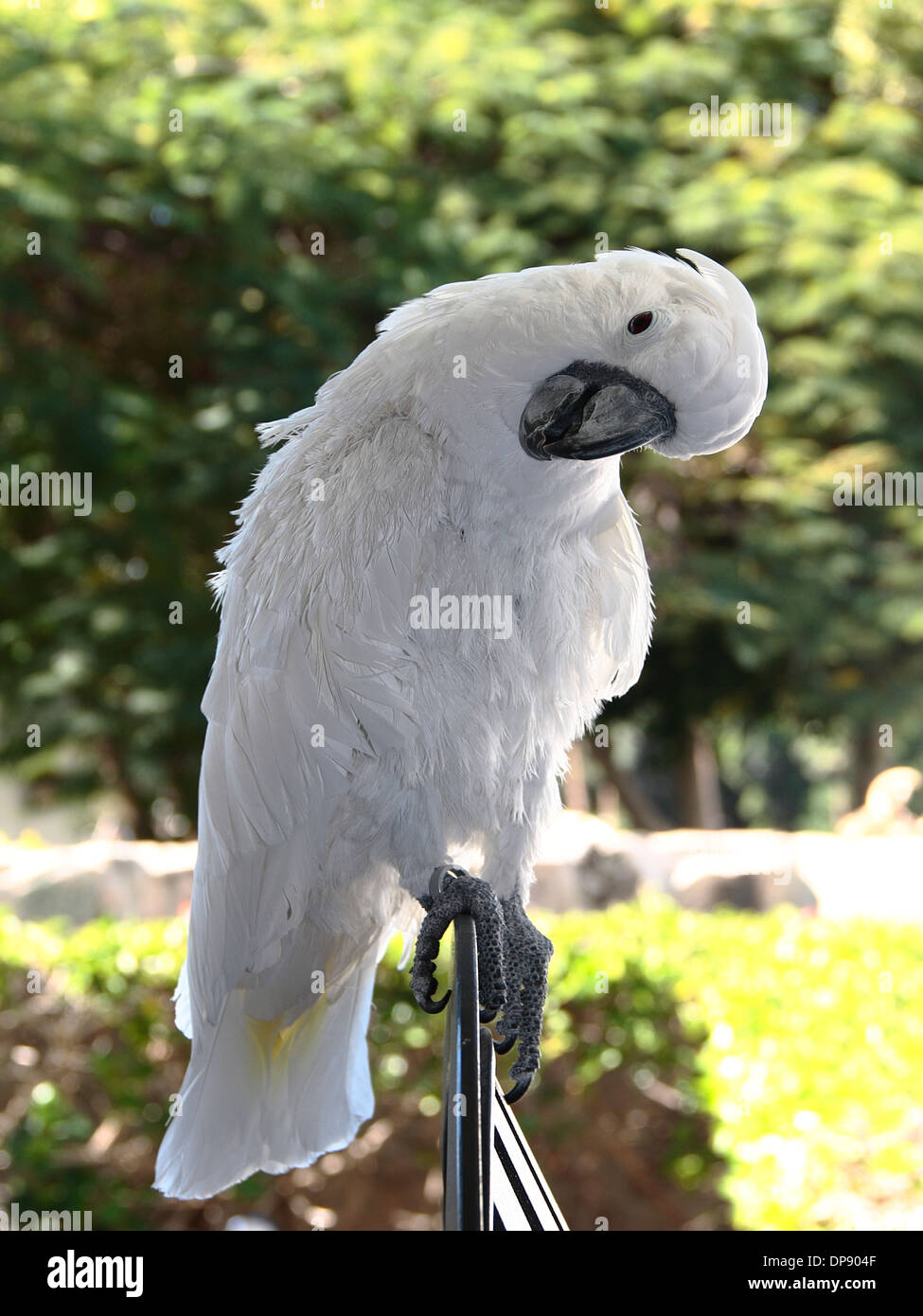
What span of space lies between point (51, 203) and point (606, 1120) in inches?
148

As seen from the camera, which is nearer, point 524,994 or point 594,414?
point 594,414

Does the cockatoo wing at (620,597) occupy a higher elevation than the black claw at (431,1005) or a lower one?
higher

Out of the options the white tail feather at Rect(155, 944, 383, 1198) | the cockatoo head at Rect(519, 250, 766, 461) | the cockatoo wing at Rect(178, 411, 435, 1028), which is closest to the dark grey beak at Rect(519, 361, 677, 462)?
the cockatoo head at Rect(519, 250, 766, 461)

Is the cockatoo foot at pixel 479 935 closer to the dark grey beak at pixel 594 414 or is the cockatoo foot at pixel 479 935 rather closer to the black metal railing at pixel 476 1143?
the black metal railing at pixel 476 1143

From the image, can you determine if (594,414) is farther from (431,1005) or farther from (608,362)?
(431,1005)

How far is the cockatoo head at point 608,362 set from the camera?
4.13 feet

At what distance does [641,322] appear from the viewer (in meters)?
1.27

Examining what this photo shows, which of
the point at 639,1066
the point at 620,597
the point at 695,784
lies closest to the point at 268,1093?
the point at 620,597

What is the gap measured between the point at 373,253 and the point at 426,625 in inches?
163

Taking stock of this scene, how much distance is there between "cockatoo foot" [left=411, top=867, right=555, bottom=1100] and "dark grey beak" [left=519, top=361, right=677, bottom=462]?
0.51m

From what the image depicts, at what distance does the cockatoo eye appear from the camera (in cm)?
127

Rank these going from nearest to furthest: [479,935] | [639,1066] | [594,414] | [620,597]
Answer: [594,414] < [479,935] < [620,597] < [639,1066]

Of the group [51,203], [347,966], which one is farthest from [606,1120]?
[51,203]

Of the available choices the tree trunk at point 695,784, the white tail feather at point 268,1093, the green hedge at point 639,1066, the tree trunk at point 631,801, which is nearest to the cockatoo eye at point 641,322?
the white tail feather at point 268,1093
